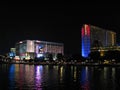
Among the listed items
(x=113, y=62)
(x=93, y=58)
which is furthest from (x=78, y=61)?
(x=113, y=62)

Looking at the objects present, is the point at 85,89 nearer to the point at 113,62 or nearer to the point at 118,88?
the point at 118,88

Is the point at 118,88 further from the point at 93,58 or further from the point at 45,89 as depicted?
the point at 93,58

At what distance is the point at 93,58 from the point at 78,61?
45.1 feet

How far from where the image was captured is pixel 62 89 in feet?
122

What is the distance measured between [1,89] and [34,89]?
4.16 metres

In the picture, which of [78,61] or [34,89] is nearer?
[34,89]

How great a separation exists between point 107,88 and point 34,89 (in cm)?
982

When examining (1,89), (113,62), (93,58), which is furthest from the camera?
(93,58)

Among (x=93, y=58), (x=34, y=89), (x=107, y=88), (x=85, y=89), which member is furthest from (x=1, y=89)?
(x=93, y=58)

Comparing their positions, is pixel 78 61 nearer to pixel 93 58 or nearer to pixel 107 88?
pixel 93 58

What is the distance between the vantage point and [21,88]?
37.6 meters

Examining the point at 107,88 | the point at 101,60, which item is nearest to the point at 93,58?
the point at 101,60

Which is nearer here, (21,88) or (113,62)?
(21,88)

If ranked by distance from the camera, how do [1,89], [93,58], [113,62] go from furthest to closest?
1. [93,58]
2. [113,62]
3. [1,89]
